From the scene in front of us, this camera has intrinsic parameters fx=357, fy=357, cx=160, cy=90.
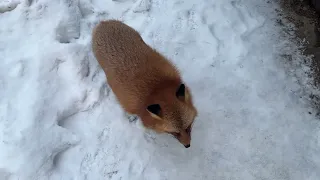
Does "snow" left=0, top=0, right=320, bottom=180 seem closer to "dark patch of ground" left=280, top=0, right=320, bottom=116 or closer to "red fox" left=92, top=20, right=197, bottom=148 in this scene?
"dark patch of ground" left=280, top=0, right=320, bottom=116

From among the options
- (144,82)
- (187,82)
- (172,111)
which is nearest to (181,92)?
(172,111)

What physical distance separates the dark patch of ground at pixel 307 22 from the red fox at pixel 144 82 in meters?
2.14

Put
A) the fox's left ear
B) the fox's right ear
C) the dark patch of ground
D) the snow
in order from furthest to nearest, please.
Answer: the dark patch of ground < the snow < the fox's left ear < the fox's right ear

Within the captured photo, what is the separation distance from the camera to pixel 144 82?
4.18 m

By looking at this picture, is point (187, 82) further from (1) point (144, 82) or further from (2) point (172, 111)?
(2) point (172, 111)

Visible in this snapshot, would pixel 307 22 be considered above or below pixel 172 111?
below

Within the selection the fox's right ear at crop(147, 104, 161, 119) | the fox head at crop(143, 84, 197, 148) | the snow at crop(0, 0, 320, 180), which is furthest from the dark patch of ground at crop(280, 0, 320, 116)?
the fox's right ear at crop(147, 104, 161, 119)

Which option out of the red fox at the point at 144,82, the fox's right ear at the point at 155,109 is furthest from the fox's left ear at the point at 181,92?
the fox's right ear at the point at 155,109

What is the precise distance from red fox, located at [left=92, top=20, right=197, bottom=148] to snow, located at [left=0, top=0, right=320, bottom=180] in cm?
54

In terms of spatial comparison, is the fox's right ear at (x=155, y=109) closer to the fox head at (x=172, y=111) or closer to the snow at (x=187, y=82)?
the fox head at (x=172, y=111)

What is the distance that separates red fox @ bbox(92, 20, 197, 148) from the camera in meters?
3.75

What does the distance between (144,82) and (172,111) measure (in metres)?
0.66

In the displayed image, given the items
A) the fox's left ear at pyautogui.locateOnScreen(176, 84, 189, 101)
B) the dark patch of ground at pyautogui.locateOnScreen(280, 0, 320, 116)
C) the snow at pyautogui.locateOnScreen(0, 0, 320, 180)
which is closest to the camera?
the fox's left ear at pyautogui.locateOnScreen(176, 84, 189, 101)

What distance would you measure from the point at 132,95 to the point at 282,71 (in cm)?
228
